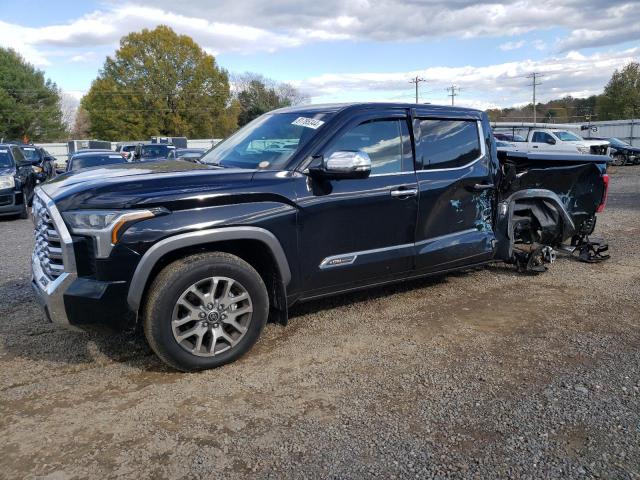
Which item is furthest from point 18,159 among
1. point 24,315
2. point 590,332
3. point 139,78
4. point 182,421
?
point 139,78

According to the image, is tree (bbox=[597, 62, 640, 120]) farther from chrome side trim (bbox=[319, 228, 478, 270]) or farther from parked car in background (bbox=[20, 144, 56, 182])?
chrome side trim (bbox=[319, 228, 478, 270])

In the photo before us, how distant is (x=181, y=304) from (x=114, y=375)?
733 millimetres

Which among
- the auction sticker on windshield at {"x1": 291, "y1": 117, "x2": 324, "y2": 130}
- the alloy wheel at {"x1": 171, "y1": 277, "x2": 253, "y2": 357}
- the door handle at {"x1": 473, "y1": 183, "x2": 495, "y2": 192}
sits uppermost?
the auction sticker on windshield at {"x1": 291, "y1": 117, "x2": 324, "y2": 130}

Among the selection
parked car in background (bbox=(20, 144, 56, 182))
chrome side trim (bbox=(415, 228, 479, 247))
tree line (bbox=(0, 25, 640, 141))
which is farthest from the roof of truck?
tree line (bbox=(0, 25, 640, 141))

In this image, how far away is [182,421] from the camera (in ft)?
9.95

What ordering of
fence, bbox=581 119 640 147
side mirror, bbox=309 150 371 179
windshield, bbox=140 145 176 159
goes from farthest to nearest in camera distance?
fence, bbox=581 119 640 147 < windshield, bbox=140 145 176 159 < side mirror, bbox=309 150 371 179

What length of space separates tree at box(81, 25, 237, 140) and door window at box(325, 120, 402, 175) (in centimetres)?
5822

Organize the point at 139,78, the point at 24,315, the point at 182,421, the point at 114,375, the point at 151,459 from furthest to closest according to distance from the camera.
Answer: the point at 139,78
the point at 24,315
the point at 114,375
the point at 182,421
the point at 151,459

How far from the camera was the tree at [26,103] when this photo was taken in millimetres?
55750

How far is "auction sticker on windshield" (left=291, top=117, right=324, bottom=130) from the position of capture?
419cm

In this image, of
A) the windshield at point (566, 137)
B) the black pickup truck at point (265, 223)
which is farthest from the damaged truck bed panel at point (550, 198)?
the windshield at point (566, 137)

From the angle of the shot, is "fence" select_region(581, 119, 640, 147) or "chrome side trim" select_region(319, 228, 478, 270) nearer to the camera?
"chrome side trim" select_region(319, 228, 478, 270)

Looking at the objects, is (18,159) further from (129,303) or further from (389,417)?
(389,417)

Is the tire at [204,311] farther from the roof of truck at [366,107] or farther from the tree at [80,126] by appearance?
the tree at [80,126]
